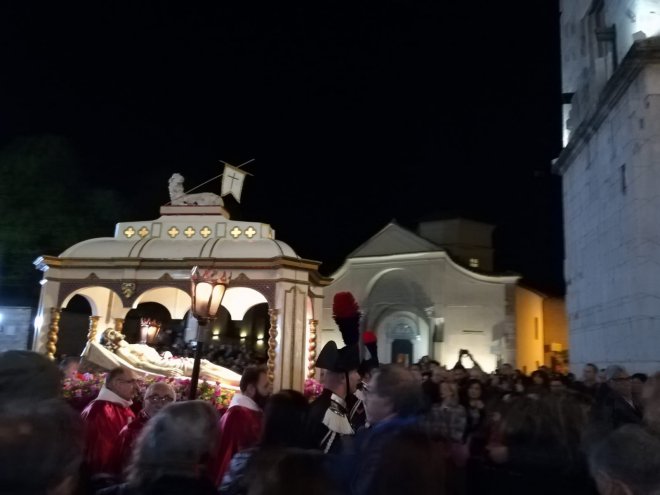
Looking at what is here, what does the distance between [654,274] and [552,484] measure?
10078mm

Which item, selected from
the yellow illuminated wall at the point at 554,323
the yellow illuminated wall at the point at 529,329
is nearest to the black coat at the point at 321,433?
the yellow illuminated wall at the point at 529,329

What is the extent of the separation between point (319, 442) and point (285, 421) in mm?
1160

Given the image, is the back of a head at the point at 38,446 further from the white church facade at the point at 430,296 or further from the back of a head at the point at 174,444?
the white church facade at the point at 430,296

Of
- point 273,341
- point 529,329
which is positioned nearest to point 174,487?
point 273,341

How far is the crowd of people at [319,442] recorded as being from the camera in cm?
231

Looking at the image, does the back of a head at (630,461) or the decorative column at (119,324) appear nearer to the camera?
the back of a head at (630,461)

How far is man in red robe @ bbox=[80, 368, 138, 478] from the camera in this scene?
16.8 feet

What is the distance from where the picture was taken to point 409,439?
3309 millimetres

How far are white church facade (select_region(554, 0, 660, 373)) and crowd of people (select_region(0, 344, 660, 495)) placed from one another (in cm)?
808

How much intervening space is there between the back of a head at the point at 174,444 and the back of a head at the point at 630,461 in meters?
1.90

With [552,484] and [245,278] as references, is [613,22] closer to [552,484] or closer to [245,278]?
[245,278]

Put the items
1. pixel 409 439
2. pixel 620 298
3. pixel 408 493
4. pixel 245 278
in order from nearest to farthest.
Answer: pixel 408 493 < pixel 409 439 < pixel 620 298 < pixel 245 278

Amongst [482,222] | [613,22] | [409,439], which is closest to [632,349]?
[613,22]

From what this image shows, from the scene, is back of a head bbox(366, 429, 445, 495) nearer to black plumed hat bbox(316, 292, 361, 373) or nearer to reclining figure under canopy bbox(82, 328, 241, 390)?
black plumed hat bbox(316, 292, 361, 373)
